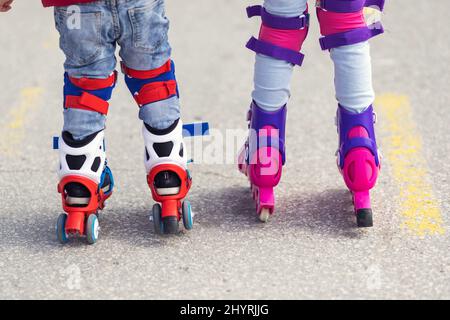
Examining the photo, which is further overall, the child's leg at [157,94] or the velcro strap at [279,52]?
the velcro strap at [279,52]

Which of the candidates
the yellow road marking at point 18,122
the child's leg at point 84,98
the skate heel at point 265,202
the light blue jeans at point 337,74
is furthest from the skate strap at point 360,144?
the yellow road marking at point 18,122

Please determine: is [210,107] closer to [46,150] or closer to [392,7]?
[46,150]

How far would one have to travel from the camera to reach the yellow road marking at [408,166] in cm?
384

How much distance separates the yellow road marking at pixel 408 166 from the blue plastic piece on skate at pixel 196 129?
2.89 feet

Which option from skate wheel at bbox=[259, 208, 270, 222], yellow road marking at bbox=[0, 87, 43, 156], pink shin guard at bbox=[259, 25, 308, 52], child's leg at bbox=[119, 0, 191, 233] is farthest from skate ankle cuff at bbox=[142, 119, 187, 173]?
yellow road marking at bbox=[0, 87, 43, 156]

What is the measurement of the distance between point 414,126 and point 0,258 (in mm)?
2310

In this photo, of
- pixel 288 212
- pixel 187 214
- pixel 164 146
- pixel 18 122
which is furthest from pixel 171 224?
pixel 18 122

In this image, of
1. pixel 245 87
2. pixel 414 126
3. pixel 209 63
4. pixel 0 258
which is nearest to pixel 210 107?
pixel 245 87

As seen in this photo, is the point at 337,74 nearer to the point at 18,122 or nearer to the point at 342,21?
the point at 342,21

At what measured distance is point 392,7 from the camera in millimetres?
6773

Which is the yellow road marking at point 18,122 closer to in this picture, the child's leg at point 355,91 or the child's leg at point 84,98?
the child's leg at point 84,98

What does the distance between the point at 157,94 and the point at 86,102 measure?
27 centimetres

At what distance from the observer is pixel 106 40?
3.53 meters

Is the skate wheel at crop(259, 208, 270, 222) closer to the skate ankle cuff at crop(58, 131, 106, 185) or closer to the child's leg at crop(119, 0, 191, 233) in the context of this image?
the child's leg at crop(119, 0, 191, 233)
